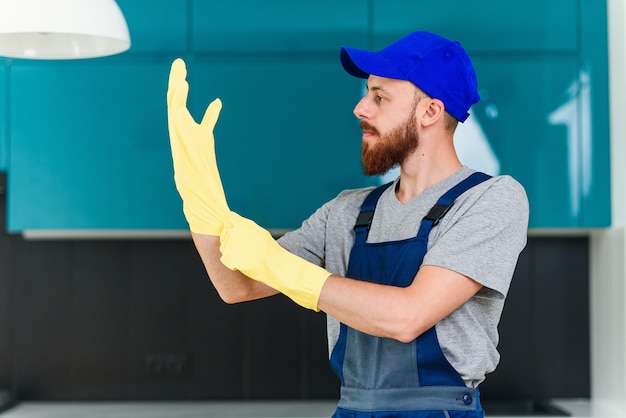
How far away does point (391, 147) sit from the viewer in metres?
1.57

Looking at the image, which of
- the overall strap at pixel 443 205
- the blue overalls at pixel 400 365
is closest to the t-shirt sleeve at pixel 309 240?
the blue overalls at pixel 400 365

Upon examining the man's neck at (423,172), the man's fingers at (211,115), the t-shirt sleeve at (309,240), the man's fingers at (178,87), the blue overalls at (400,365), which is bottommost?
the blue overalls at (400,365)

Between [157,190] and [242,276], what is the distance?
3.90ft

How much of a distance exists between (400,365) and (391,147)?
14.9 inches

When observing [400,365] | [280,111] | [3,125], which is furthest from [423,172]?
[3,125]

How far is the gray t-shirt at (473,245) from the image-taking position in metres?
1.40

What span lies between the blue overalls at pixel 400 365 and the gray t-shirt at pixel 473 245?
0.02 meters

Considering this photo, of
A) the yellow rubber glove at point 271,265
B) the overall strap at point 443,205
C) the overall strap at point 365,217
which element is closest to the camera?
the yellow rubber glove at point 271,265

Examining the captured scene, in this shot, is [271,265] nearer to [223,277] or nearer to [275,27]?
[223,277]

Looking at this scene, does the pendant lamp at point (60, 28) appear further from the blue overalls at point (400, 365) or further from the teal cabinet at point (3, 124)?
the teal cabinet at point (3, 124)

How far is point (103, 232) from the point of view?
2752 millimetres

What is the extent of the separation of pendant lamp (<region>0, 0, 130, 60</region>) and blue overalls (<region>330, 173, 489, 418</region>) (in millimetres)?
678

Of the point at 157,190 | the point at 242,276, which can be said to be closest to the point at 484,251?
the point at 242,276

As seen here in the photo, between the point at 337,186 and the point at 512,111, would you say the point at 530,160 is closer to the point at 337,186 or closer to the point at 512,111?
the point at 512,111
